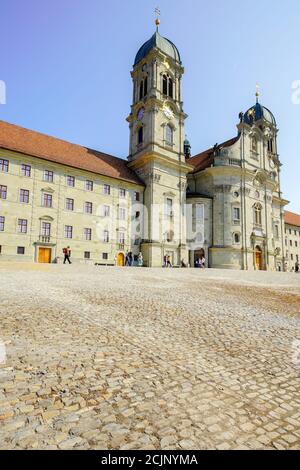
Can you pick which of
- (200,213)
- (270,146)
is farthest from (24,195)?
(270,146)

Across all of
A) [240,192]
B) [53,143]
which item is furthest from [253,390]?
[240,192]

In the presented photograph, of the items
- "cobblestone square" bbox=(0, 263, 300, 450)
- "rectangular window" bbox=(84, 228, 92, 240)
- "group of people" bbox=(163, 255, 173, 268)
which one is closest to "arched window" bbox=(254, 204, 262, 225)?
"group of people" bbox=(163, 255, 173, 268)

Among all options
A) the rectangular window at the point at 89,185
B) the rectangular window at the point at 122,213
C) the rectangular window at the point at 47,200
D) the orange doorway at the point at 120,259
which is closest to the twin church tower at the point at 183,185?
the orange doorway at the point at 120,259

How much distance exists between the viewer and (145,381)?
124 inches

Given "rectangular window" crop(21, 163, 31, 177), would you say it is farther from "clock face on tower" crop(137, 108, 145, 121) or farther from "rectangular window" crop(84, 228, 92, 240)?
"clock face on tower" crop(137, 108, 145, 121)

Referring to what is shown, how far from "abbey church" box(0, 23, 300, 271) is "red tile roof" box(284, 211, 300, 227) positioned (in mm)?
18410

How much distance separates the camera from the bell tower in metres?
36.6

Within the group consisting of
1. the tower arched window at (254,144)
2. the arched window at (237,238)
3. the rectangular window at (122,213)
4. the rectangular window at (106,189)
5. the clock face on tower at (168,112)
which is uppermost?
the clock face on tower at (168,112)

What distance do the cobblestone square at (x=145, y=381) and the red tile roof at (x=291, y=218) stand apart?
68748mm

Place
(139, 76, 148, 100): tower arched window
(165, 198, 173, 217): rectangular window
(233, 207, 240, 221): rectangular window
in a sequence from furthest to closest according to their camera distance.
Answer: (233, 207, 240, 221): rectangular window
(139, 76, 148, 100): tower arched window
(165, 198, 173, 217): rectangular window

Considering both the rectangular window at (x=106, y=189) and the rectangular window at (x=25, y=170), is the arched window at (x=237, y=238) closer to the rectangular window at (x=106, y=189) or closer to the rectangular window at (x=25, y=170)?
the rectangular window at (x=106, y=189)

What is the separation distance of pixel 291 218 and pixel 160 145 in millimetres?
47917

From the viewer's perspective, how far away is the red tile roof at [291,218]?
6736 cm

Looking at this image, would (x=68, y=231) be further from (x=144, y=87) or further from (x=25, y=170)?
(x=144, y=87)
